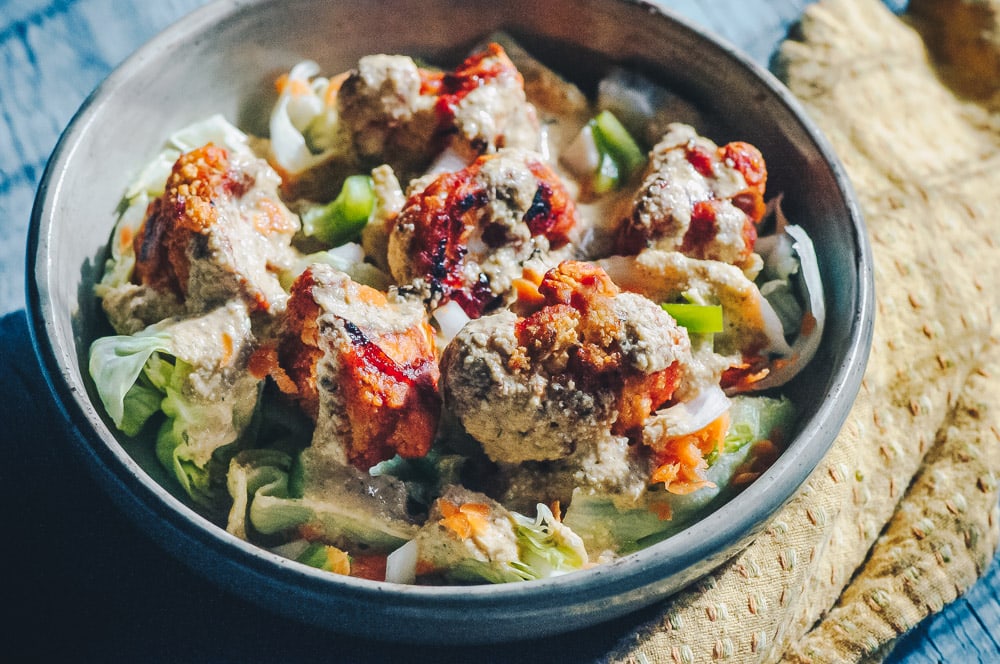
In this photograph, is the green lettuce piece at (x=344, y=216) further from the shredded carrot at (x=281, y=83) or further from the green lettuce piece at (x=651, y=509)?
the green lettuce piece at (x=651, y=509)

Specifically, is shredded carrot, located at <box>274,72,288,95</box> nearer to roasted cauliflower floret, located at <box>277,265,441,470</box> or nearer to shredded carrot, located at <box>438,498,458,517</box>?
roasted cauliflower floret, located at <box>277,265,441,470</box>

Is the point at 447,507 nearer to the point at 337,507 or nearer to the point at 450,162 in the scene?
the point at 337,507

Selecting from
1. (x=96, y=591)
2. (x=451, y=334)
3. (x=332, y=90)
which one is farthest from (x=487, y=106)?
(x=96, y=591)

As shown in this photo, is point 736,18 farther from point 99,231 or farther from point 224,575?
point 224,575

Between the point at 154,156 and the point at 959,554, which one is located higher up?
the point at 154,156

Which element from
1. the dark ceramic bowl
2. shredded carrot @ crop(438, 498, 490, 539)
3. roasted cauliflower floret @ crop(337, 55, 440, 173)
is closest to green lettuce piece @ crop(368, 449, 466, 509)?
shredded carrot @ crop(438, 498, 490, 539)

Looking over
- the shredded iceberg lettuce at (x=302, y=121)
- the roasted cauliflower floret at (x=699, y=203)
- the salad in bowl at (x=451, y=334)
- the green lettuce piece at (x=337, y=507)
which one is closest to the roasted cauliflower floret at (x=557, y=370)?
the salad in bowl at (x=451, y=334)

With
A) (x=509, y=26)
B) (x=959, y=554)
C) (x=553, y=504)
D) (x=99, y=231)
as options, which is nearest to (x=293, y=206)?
(x=99, y=231)
